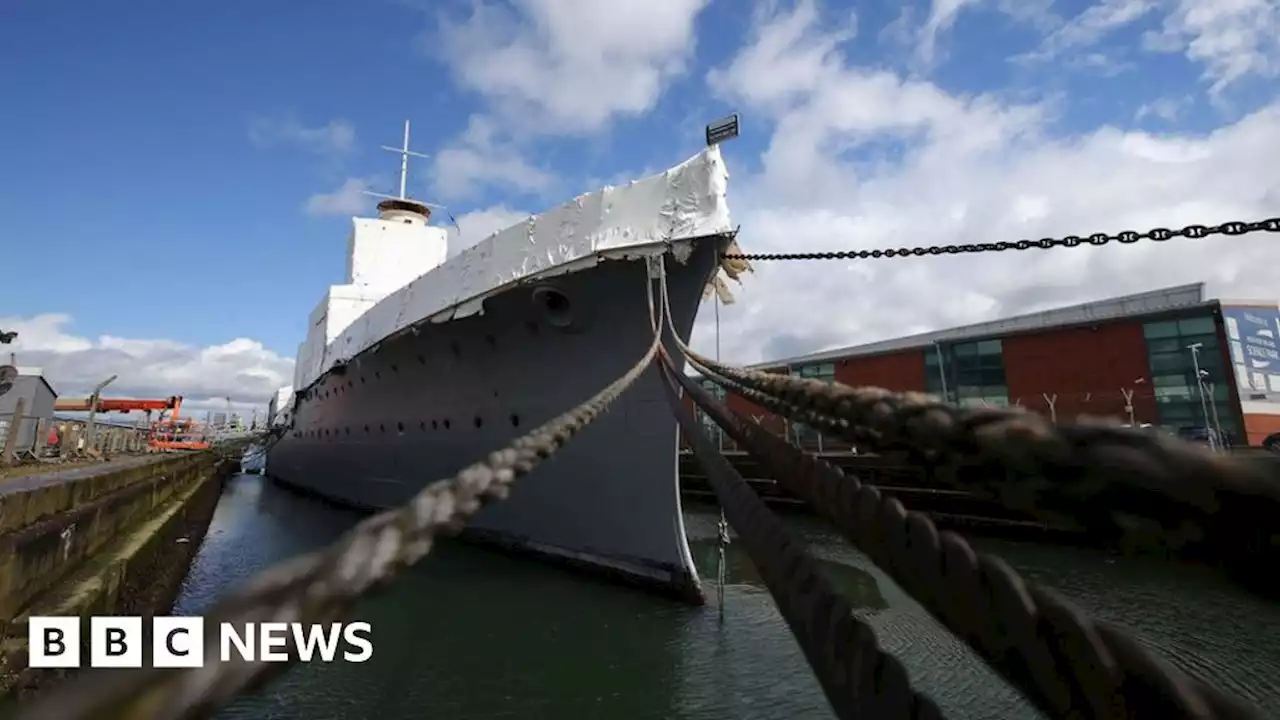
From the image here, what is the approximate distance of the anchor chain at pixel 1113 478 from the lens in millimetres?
691

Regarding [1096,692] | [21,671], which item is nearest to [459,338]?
[21,671]

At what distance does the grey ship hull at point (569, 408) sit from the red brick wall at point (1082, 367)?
53.6 ft

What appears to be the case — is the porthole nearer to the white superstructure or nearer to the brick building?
the white superstructure

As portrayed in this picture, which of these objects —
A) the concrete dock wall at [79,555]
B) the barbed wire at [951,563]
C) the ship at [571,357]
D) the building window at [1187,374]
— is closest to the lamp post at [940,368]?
the building window at [1187,374]

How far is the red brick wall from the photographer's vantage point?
63.0 ft

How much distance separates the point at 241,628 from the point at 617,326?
668 cm

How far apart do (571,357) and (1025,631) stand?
23.4ft

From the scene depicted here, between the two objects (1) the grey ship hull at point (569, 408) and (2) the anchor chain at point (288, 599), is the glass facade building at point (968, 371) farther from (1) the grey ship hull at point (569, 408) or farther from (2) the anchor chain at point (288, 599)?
(2) the anchor chain at point (288, 599)

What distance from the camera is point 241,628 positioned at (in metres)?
0.78

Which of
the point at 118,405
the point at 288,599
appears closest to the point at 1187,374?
the point at 288,599

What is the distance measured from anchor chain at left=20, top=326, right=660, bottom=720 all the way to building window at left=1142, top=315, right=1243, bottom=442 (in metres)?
23.5

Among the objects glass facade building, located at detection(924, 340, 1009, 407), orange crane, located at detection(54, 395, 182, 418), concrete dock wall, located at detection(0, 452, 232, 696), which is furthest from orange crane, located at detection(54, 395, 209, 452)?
glass facade building, located at detection(924, 340, 1009, 407)

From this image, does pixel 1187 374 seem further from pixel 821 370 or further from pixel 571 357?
pixel 571 357

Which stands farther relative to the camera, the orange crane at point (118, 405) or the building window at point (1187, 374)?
the orange crane at point (118, 405)
